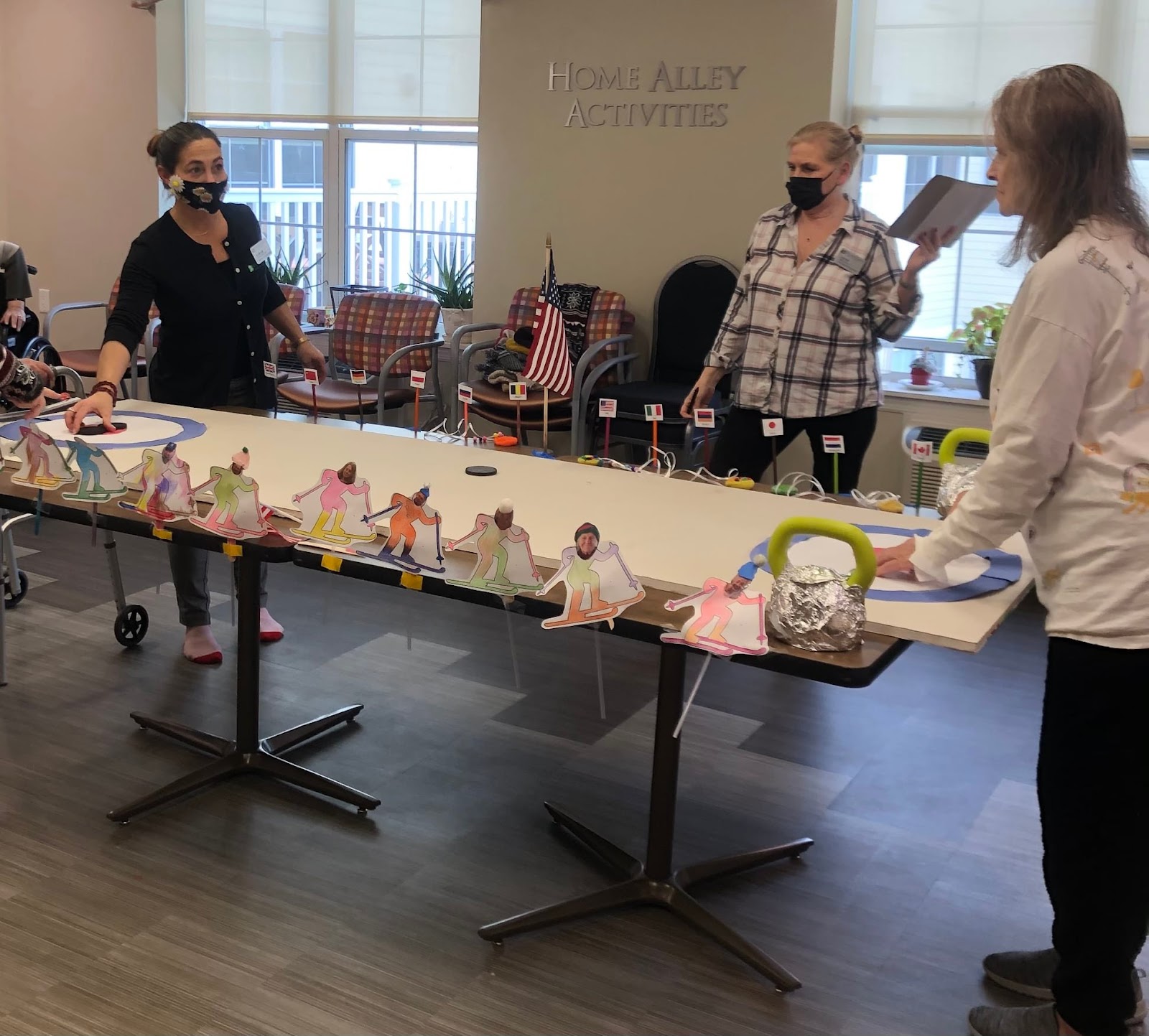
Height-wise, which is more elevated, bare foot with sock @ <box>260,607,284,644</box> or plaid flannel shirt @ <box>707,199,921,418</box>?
plaid flannel shirt @ <box>707,199,921,418</box>

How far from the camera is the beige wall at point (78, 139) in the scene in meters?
6.62

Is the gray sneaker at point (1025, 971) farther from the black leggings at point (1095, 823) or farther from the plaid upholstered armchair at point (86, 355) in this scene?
the plaid upholstered armchair at point (86, 355)

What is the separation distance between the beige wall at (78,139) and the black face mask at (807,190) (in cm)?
441

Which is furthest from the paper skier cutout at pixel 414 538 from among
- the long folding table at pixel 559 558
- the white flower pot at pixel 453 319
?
the white flower pot at pixel 453 319

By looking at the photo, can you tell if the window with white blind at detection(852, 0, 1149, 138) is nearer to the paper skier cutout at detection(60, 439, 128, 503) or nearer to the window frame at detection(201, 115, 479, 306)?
the window frame at detection(201, 115, 479, 306)

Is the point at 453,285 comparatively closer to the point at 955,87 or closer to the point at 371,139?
the point at 371,139

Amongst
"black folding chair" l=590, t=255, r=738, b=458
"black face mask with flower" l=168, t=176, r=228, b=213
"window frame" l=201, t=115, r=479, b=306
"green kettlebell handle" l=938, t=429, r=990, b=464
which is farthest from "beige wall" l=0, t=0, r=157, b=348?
"green kettlebell handle" l=938, t=429, r=990, b=464

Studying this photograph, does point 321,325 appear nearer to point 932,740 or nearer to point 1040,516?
point 932,740

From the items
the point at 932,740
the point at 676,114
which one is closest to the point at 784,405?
the point at 932,740

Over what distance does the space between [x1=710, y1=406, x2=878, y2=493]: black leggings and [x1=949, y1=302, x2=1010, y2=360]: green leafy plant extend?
56.8 inches

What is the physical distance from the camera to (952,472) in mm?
2428

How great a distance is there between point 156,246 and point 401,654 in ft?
4.27

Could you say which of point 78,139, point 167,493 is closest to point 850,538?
point 167,493

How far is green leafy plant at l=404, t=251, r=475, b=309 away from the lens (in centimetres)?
603
